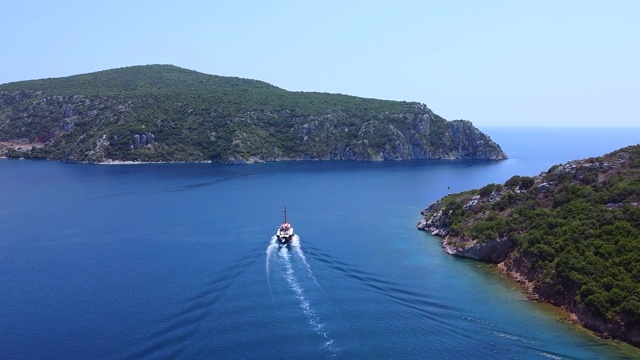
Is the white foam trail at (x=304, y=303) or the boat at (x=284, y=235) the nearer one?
the white foam trail at (x=304, y=303)

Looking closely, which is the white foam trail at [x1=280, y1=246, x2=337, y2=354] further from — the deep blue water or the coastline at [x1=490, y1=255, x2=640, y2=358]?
the coastline at [x1=490, y1=255, x2=640, y2=358]

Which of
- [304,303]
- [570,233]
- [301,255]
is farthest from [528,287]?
[301,255]

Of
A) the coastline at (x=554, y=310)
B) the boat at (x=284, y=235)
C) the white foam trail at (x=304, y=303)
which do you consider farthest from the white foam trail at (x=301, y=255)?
the coastline at (x=554, y=310)

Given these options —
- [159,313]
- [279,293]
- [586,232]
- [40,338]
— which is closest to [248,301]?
[279,293]

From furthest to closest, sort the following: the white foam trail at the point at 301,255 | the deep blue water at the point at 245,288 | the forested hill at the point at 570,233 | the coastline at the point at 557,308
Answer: the white foam trail at the point at 301,255 < the forested hill at the point at 570,233 < the coastline at the point at 557,308 < the deep blue water at the point at 245,288

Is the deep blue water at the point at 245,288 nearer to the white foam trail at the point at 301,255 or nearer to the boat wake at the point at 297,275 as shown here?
the boat wake at the point at 297,275

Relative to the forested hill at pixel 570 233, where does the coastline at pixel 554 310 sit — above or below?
below

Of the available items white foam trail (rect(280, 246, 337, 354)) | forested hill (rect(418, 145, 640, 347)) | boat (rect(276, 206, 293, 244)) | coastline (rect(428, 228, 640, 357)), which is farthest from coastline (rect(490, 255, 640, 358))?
boat (rect(276, 206, 293, 244))
